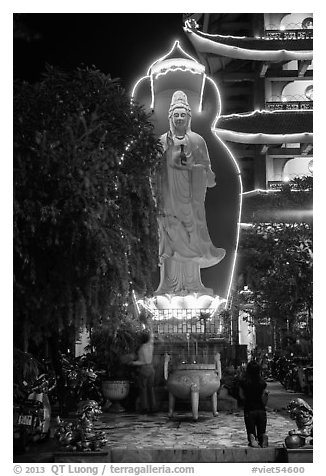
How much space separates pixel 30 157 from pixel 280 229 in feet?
12.4

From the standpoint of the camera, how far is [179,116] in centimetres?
901

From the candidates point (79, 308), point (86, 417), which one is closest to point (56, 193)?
point (79, 308)

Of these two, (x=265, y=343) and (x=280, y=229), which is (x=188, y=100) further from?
(x=265, y=343)

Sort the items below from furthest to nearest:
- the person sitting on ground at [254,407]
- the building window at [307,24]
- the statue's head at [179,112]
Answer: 1. the building window at [307,24]
2. the statue's head at [179,112]
3. the person sitting on ground at [254,407]

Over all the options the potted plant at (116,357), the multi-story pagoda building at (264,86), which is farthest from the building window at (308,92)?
the potted plant at (116,357)

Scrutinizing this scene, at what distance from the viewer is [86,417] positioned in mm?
4613

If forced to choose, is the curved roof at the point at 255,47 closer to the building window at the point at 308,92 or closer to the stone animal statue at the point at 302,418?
the building window at the point at 308,92

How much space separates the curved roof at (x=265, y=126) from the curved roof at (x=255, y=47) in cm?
168

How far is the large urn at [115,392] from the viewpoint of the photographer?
22.4 ft

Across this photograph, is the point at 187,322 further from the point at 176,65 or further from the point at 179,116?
the point at 176,65

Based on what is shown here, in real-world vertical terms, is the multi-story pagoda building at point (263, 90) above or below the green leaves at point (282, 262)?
above

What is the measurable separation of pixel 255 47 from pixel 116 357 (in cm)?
1288

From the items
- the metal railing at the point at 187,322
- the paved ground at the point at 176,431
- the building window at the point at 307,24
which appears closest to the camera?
the paved ground at the point at 176,431

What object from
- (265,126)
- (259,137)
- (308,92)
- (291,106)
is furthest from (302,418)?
(308,92)
